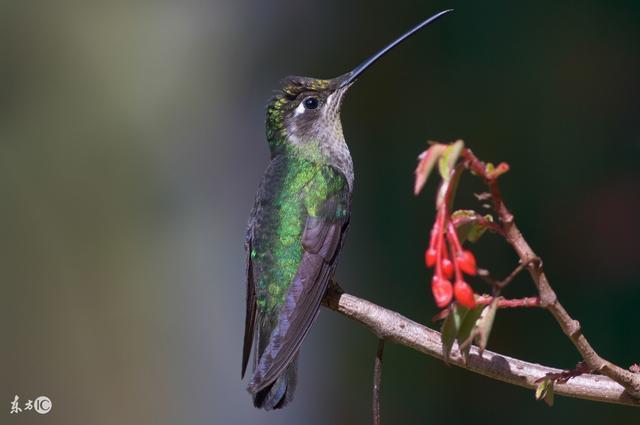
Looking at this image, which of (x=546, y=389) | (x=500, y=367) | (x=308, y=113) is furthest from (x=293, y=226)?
(x=546, y=389)

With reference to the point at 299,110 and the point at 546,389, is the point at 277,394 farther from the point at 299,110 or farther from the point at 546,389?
the point at 299,110

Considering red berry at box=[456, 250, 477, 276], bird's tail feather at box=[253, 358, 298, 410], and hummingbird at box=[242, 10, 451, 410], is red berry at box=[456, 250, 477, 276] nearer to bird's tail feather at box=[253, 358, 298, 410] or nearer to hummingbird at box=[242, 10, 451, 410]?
hummingbird at box=[242, 10, 451, 410]

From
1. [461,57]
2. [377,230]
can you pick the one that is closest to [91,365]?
[377,230]

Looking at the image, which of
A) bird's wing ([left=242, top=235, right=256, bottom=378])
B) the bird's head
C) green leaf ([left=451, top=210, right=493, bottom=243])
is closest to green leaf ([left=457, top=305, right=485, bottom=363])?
green leaf ([left=451, top=210, right=493, bottom=243])

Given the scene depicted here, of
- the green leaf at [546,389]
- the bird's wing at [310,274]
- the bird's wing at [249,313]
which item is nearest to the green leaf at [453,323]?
the green leaf at [546,389]

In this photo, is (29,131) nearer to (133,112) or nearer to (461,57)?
(133,112)
